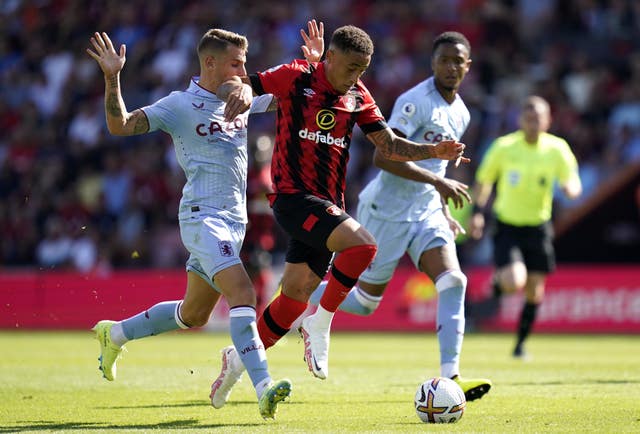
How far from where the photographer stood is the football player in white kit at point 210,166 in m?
7.28

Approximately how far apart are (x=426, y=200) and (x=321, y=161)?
162cm

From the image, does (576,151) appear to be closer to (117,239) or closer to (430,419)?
(117,239)

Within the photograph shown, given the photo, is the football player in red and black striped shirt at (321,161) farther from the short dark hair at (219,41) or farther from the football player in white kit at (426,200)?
the football player in white kit at (426,200)

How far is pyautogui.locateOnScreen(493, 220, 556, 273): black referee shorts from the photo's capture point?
1312 centimetres

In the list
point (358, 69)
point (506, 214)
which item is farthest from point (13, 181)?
point (358, 69)

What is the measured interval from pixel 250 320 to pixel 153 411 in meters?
1.20

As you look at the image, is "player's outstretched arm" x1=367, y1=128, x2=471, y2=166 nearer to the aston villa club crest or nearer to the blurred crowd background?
the aston villa club crest

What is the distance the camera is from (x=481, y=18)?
72.8 ft

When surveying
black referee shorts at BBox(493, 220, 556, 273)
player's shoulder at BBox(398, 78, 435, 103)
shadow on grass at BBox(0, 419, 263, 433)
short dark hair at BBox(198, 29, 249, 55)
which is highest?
short dark hair at BBox(198, 29, 249, 55)

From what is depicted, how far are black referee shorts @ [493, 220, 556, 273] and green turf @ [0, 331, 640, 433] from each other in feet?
3.62

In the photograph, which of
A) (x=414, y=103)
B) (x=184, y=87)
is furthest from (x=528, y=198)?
(x=184, y=87)

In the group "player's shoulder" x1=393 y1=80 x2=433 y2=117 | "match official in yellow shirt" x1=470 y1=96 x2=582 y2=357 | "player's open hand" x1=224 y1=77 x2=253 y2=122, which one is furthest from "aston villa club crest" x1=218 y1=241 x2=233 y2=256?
"match official in yellow shirt" x1=470 y1=96 x2=582 y2=357

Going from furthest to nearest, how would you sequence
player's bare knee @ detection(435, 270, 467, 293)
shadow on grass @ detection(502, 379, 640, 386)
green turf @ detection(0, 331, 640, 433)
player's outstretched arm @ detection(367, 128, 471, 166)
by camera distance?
shadow on grass @ detection(502, 379, 640, 386) → player's bare knee @ detection(435, 270, 467, 293) → player's outstretched arm @ detection(367, 128, 471, 166) → green turf @ detection(0, 331, 640, 433)

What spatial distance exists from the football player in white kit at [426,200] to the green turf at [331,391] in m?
0.93
